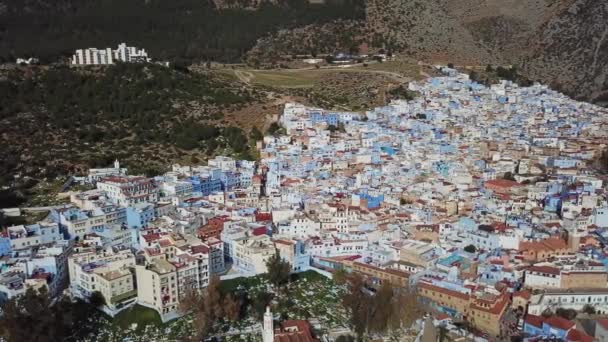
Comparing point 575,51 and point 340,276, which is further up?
point 575,51

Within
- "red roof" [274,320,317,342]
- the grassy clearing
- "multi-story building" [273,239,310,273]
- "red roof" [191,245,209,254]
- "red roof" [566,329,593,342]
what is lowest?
"red roof" [274,320,317,342]

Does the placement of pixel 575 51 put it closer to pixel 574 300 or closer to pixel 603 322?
pixel 574 300

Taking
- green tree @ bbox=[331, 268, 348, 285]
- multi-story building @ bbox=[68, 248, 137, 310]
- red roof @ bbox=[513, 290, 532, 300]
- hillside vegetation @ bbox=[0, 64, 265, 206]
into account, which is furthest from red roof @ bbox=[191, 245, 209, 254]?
hillside vegetation @ bbox=[0, 64, 265, 206]

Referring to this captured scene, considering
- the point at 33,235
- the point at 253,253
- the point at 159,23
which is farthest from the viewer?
the point at 159,23

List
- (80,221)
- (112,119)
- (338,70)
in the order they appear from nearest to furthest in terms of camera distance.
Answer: (80,221) < (112,119) < (338,70)

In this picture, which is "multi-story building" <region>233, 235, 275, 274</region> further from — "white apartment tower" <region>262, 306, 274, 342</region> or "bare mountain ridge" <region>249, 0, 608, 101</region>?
"bare mountain ridge" <region>249, 0, 608, 101</region>

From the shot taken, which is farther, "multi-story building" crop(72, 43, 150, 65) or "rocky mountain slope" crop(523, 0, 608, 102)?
"rocky mountain slope" crop(523, 0, 608, 102)

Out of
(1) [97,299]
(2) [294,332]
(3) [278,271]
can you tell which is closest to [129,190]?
(1) [97,299]

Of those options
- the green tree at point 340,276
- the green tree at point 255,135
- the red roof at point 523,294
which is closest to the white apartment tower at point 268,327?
the green tree at point 340,276

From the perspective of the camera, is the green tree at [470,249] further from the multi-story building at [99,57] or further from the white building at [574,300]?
the multi-story building at [99,57]
